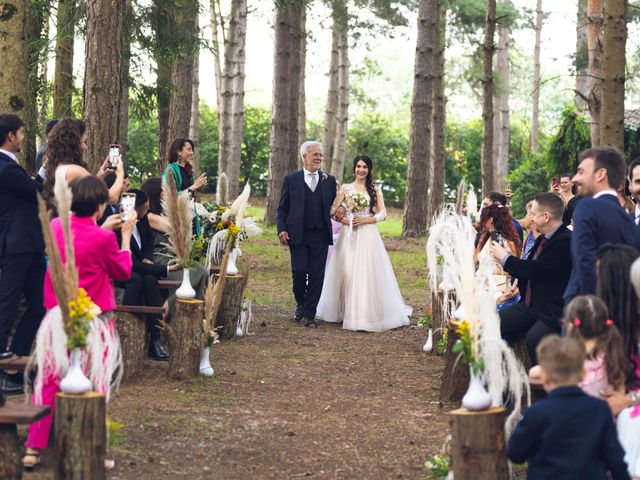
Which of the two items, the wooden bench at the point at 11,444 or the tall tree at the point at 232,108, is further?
the tall tree at the point at 232,108

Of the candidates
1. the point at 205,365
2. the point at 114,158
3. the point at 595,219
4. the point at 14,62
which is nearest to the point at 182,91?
the point at 14,62

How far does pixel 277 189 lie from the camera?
24656mm

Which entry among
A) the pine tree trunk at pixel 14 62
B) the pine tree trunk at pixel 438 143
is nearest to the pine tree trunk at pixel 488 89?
the pine tree trunk at pixel 438 143

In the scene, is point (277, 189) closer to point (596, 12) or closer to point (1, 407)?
point (596, 12)

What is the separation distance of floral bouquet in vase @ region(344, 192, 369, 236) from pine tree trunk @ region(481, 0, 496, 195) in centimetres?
595

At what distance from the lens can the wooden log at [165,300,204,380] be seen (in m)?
8.70

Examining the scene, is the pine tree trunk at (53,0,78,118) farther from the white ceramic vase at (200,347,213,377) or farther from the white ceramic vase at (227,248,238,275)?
the white ceramic vase at (200,347,213,377)

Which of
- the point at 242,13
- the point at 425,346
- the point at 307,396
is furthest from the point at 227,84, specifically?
the point at 307,396

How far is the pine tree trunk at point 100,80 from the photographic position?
10.6 m

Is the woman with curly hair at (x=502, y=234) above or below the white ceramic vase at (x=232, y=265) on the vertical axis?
above

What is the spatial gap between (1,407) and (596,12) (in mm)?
20273

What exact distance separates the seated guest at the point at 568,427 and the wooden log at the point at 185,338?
14.4 ft

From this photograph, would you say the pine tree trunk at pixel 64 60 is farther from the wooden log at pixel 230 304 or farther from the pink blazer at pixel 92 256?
the pink blazer at pixel 92 256

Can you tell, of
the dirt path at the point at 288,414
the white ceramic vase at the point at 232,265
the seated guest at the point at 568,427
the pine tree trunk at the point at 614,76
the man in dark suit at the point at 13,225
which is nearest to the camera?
the seated guest at the point at 568,427
